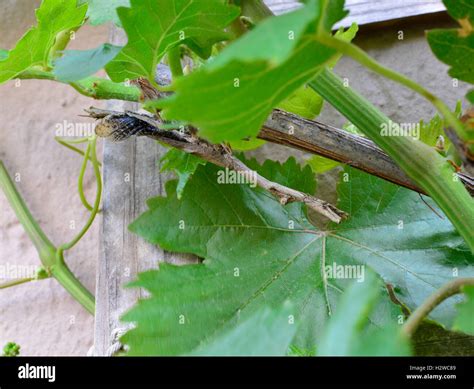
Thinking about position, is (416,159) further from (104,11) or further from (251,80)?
(104,11)

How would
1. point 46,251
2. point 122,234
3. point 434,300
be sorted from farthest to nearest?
point 46,251, point 122,234, point 434,300

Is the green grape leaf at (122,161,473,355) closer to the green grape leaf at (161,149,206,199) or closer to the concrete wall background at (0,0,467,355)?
the green grape leaf at (161,149,206,199)

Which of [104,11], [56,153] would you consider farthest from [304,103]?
[56,153]

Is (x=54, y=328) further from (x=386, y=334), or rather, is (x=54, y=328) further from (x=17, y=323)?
(x=386, y=334)

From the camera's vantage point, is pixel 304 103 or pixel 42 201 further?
pixel 42 201

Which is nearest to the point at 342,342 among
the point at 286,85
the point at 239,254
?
the point at 286,85

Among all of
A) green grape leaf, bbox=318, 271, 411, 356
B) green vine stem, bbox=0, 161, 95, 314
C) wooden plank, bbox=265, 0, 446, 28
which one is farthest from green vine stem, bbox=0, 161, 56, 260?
green grape leaf, bbox=318, 271, 411, 356
